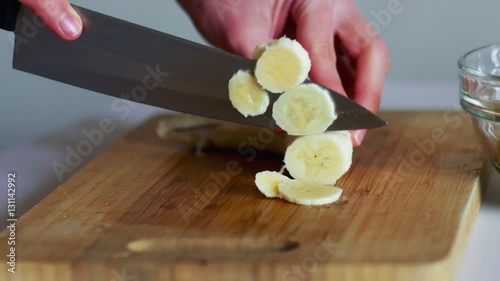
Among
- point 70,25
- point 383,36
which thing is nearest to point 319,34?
point 70,25

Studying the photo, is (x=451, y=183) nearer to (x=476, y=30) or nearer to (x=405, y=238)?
(x=405, y=238)

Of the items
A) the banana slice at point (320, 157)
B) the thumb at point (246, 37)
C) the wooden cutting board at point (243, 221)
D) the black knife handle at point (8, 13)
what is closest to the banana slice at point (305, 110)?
the banana slice at point (320, 157)

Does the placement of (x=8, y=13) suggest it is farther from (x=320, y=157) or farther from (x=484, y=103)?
(x=484, y=103)

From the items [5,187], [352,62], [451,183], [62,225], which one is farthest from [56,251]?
[352,62]

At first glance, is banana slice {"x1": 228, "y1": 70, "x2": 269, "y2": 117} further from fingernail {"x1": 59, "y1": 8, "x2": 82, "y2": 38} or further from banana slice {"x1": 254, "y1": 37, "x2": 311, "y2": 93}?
fingernail {"x1": 59, "y1": 8, "x2": 82, "y2": 38}

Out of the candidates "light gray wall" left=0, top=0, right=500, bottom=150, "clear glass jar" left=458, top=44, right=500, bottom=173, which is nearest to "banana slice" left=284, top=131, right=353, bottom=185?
"clear glass jar" left=458, top=44, right=500, bottom=173

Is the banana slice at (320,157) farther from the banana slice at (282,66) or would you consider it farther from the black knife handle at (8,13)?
the black knife handle at (8,13)
